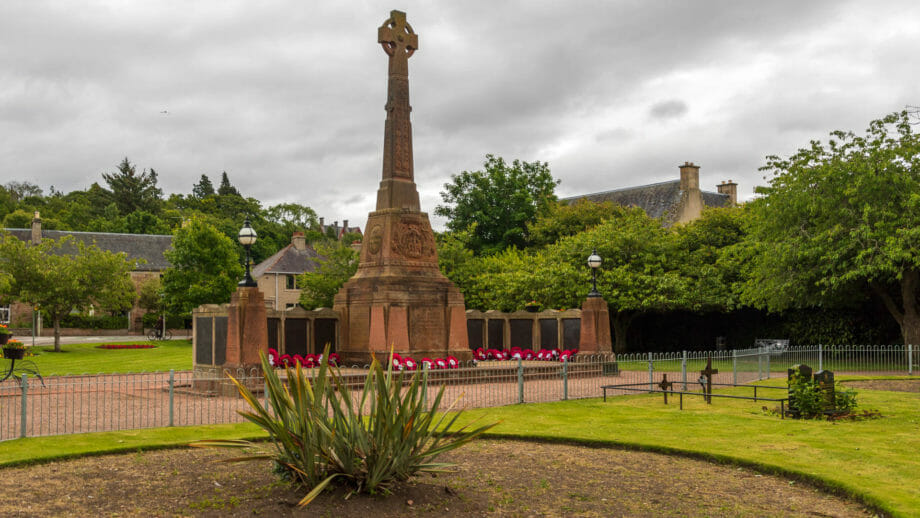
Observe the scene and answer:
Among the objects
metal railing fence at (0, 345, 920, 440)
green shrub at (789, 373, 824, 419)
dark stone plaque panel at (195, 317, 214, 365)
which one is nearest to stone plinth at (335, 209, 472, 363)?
metal railing fence at (0, 345, 920, 440)

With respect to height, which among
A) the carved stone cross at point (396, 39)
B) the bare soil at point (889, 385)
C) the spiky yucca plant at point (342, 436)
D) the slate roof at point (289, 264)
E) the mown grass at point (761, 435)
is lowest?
the bare soil at point (889, 385)

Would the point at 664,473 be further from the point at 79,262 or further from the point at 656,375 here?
the point at 79,262

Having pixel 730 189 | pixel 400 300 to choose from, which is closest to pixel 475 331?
pixel 400 300

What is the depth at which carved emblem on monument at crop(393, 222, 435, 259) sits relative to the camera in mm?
21453

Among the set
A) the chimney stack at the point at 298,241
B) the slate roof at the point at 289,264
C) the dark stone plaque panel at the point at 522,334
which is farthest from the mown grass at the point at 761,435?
the chimney stack at the point at 298,241

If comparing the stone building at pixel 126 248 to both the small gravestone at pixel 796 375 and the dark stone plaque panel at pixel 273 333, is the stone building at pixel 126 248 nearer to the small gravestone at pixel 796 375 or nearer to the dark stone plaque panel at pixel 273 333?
the dark stone plaque panel at pixel 273 333

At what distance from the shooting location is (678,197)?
163 feet

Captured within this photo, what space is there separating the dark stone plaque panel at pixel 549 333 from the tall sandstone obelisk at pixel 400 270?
209 inches

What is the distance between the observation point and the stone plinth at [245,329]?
17219 millimetres

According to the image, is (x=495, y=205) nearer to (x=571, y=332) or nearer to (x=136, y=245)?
(x=571, y=332)

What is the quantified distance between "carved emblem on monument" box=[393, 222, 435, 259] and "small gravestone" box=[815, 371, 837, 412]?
10732 mm

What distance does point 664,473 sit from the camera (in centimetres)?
945

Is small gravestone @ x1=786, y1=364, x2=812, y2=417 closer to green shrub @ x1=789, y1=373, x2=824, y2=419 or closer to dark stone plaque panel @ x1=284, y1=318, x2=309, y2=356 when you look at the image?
green shrub @ x1=789, y1=373, x2=824, y2=419

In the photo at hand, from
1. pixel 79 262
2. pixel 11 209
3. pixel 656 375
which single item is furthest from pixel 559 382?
pixel 11 209
